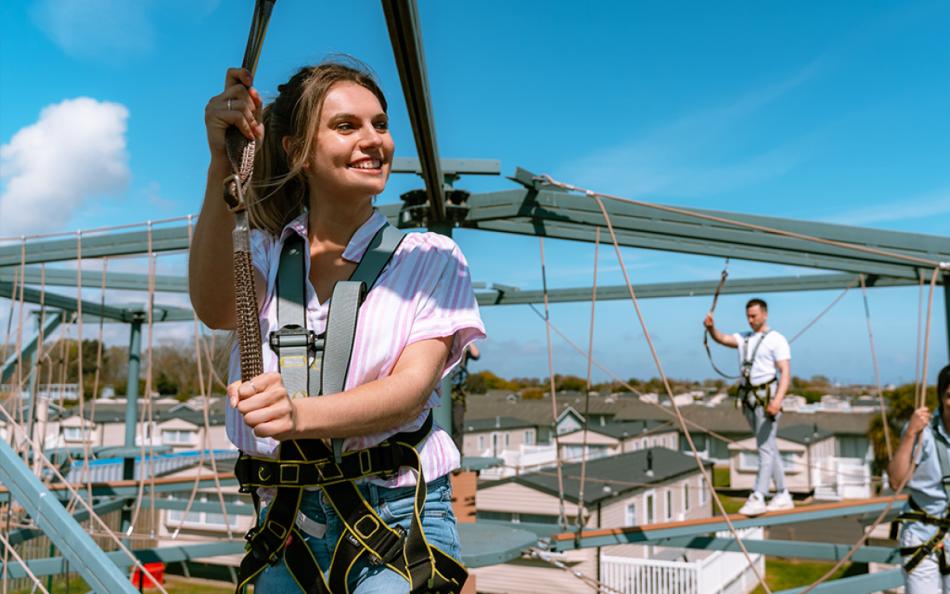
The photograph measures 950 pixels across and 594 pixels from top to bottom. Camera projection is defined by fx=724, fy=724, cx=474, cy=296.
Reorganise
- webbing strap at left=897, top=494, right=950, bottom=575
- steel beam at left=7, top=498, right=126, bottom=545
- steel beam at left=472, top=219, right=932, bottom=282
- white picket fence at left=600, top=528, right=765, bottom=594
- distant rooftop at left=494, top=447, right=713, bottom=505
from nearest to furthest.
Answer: webbing strap at left=897, top=494, right=950, bottom=575 → steel beam at left=472, top=219, right=932, bottom=282 → steel beam at left=7, top=498, right=126, bottom=545 → white picket fence at left=600, top=528, right=765, bottom=594 → distant rooftop at left=494, top=447, right=713, bottom=505

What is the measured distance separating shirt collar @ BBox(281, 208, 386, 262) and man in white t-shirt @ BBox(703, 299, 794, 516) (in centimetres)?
585

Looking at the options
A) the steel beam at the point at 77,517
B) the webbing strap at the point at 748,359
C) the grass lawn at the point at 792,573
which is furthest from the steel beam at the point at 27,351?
the grass lawn at the point at 792,573

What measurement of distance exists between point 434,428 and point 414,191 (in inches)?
136

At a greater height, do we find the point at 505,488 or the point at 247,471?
the point at 247,471

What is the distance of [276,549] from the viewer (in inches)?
46.8

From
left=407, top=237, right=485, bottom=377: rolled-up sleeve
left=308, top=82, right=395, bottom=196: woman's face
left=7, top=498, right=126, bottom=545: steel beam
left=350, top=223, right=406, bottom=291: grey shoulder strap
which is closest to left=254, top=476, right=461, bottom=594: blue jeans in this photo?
left=407, top=237, right=485, bottom=377: rolled-up sleeve

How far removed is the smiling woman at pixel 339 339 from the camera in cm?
114

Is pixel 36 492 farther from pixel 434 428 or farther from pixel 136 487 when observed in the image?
pixel 136 487

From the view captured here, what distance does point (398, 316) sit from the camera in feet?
3.99

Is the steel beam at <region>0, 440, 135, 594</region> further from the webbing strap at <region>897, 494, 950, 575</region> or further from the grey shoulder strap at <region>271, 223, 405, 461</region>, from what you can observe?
the webbing strap at <region>897, 494, 950, 575</region>

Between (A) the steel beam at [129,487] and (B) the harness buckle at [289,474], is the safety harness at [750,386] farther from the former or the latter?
(B) the harness buckle at [289,474]

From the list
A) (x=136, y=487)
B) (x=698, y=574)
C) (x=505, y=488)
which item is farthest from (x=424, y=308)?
(x=505, y=488)

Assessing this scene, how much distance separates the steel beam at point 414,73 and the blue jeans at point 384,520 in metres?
1.52

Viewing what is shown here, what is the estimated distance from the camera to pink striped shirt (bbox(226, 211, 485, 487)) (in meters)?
1.19
